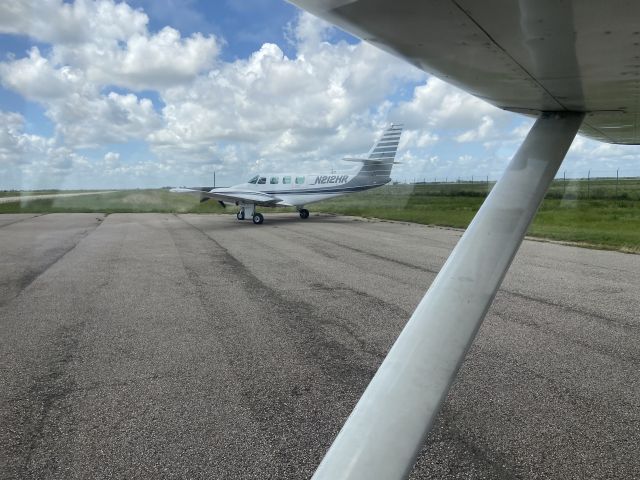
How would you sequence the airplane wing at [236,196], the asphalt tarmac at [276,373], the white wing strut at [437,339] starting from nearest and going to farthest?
the white wing strut at [437,339], the asphalt tarmac at [276,373], the airplane wing at [236,196]

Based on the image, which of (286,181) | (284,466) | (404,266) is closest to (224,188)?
(286,181)

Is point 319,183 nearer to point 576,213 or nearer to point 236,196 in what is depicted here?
point 236,196

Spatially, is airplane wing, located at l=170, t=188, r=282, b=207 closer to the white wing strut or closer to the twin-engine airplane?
the twin-engine airplane

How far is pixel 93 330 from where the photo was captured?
19.0 feet

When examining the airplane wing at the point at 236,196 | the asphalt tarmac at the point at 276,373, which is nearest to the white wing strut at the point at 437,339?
the asphalt tarmac at the point at 276,373

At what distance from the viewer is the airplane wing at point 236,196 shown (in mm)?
23391

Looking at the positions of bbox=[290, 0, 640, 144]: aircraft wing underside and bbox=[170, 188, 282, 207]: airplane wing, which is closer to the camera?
bbox=[290, 0, 640, 144]: aircraft wing underside

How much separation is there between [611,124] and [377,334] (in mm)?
3403

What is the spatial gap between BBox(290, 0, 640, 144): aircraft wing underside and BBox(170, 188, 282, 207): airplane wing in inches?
870

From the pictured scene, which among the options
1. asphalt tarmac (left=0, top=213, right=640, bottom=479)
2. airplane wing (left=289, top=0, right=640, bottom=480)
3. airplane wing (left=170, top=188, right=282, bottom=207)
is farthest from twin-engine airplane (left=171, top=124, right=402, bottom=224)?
airplane wing (left=289, top=0, right=640, bottom=480)

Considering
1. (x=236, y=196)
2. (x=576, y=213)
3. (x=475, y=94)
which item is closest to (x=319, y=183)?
(x=236, y=196)

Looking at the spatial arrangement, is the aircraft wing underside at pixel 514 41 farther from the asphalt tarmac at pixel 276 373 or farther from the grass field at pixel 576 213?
the grass field at pixel 576 213

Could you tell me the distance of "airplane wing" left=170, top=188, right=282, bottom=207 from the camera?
23.4 metres

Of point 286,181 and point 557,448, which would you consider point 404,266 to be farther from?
point 286,181
